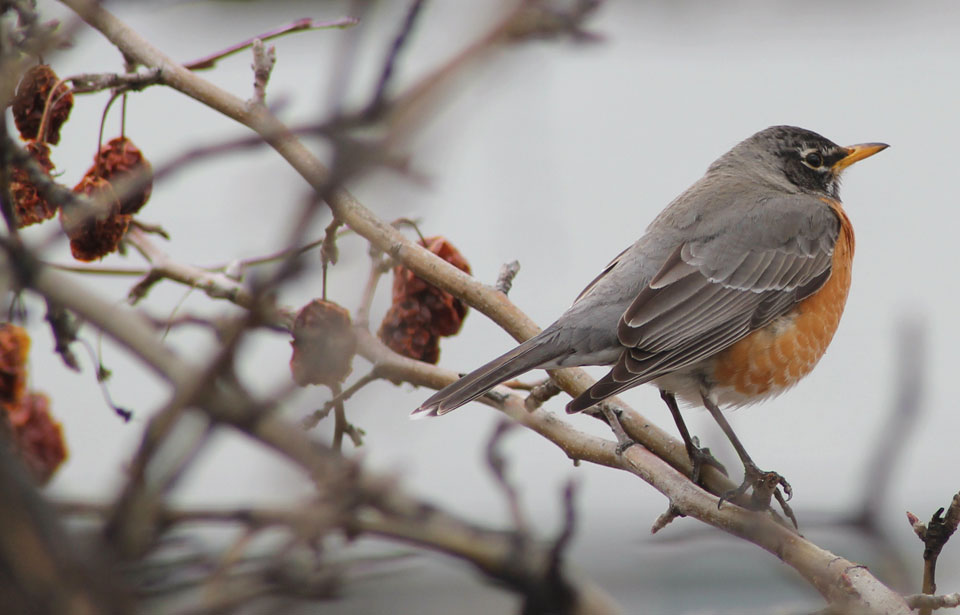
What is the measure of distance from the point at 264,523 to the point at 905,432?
1.96ft

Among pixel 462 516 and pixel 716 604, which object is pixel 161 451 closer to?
pixel 462 516

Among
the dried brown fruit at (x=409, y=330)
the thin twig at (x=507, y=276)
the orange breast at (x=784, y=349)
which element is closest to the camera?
the thin twig at (x=507, y=276)

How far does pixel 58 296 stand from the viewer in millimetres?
1150

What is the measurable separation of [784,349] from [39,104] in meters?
2.23

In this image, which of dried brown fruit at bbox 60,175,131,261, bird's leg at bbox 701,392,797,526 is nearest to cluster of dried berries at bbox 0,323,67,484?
dried brown fruit at bbox 60,175,131,261

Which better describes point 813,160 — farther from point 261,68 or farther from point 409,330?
point 261,68

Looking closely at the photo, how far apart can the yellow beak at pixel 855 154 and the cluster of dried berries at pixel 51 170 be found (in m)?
2.83

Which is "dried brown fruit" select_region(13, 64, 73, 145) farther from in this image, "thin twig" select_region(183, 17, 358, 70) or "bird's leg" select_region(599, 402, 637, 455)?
"bird's leg" select_region(599, 402, 637, 455)

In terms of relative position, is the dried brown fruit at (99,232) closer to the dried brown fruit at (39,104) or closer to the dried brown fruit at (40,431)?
the dried brown fruit at (39,104)

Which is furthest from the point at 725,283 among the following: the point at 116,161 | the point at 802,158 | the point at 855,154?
the point at 116,161

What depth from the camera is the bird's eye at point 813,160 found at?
3.95m

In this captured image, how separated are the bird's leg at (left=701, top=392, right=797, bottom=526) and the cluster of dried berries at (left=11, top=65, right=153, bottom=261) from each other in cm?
117

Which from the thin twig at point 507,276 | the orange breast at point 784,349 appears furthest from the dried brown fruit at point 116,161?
the orange breast at point 784,349

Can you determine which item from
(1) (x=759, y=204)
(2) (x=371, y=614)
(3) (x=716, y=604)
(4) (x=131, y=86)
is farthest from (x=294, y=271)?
(3) (x=716, y=604)
